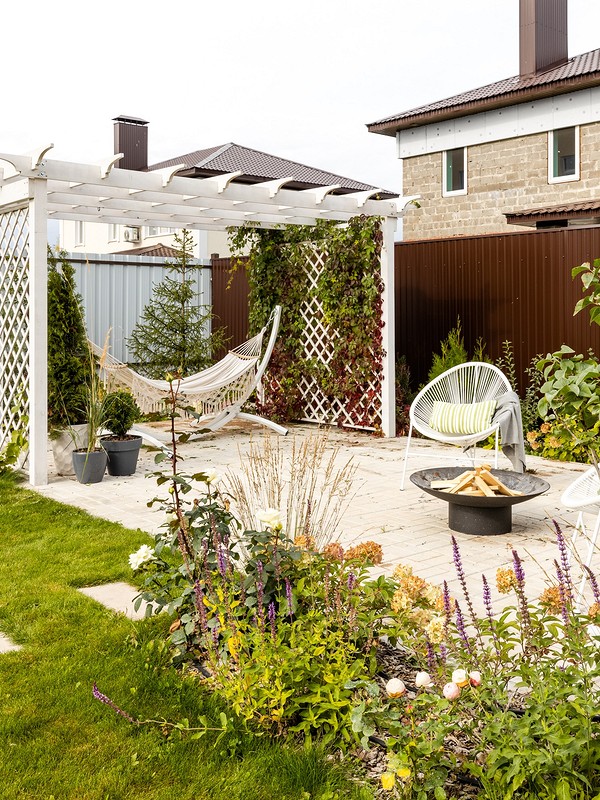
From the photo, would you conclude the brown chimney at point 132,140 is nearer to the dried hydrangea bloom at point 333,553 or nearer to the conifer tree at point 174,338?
the conifer tree at point 174,338

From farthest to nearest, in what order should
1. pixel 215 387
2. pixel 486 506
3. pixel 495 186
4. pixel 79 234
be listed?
pixel 79 234 → pixel 495 186 → pixel 215 387 → pixel 486 506

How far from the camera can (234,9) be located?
26.6 ft

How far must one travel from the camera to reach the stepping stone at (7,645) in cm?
276

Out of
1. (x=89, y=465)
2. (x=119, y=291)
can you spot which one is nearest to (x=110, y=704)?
(x=89, y=465)

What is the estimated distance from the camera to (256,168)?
17.5 m

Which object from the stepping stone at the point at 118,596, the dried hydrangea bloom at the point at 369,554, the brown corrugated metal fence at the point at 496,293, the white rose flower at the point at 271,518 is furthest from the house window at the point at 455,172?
the white rose flower at the point at 271,518

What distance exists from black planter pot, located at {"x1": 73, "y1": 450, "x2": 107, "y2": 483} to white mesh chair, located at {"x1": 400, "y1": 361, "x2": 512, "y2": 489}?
2143 mm

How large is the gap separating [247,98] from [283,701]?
39.2 ft

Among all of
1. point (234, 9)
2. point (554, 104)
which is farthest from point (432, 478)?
point (554, 104)

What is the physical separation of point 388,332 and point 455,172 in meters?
8.30

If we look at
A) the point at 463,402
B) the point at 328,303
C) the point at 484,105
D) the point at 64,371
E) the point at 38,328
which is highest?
the point at 484,105

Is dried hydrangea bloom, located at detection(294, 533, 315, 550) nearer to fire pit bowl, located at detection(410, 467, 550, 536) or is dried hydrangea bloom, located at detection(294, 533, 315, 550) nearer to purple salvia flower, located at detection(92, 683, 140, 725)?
purple salvia flower, located at detection(92, 683, 140, 725)

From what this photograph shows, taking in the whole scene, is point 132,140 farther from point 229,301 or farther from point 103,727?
point 103,727

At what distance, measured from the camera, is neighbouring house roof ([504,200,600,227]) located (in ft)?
33.7
